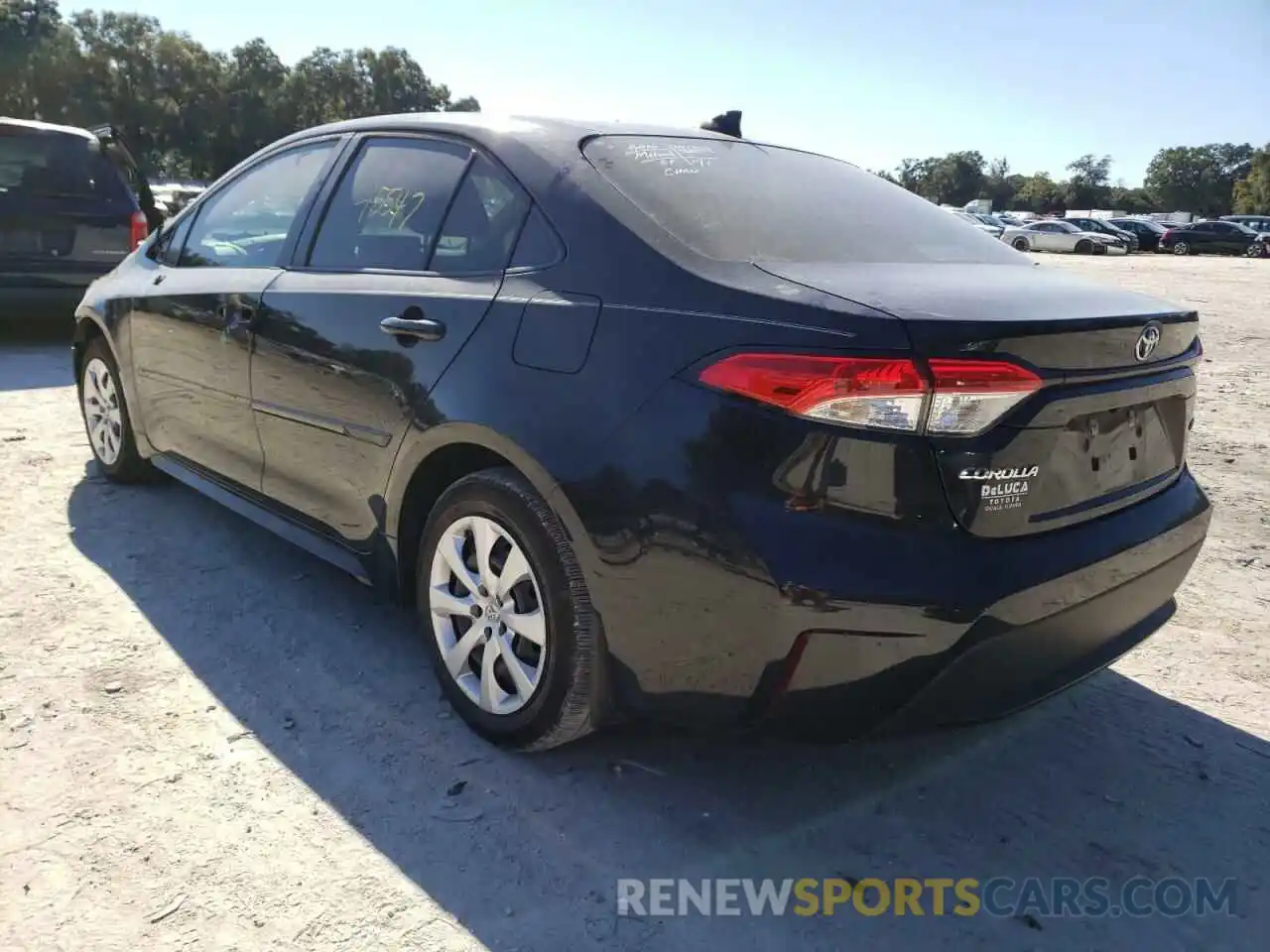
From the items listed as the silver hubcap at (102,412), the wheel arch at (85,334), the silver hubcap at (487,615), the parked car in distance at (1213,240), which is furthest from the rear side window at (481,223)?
the parked car in distance at (1213,240)

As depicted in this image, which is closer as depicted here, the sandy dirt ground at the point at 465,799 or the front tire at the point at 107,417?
the sandy dirt ground at the point at 465,799

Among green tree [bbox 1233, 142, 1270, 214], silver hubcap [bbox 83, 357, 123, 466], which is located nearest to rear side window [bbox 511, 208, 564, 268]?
silver hubcap [bbox 83, 357, 123, 466]

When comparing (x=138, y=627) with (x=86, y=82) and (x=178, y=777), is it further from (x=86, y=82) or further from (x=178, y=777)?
(x=86, y=82)

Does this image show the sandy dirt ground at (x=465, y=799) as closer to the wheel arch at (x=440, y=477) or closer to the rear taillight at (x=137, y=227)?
the wheel arch at (x=440, y=477)

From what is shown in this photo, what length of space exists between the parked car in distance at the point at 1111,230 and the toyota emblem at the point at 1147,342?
42300mm

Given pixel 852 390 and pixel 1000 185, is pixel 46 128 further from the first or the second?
pixel 1000 185

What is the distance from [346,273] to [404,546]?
90 centimetres

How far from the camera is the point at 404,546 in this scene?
291 centimetres

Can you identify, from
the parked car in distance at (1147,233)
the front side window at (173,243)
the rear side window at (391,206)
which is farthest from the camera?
the parked car in distance at (1147,233)

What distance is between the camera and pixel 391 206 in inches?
122

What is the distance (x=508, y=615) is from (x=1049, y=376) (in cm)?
141

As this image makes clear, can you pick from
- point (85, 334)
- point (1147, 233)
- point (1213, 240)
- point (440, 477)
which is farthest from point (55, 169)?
point (1147, 233)

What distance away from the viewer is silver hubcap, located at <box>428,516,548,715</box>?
251cm

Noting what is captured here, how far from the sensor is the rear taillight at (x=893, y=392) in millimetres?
1938
